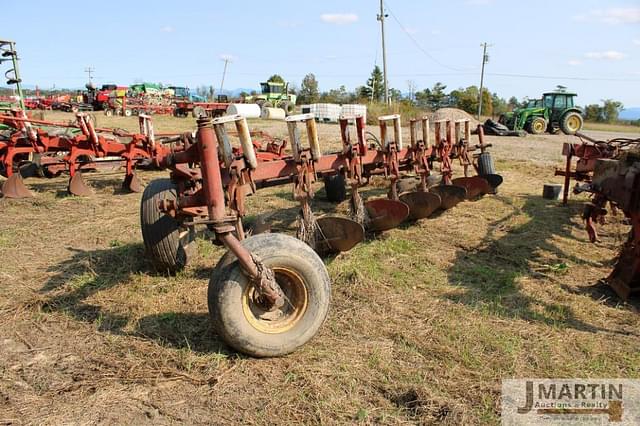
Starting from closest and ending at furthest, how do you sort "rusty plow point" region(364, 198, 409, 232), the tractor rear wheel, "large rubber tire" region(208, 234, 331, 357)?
"large rubber tire" region(208, 234, 331, 357)
"rusty plow point" region(364, 198, 409, 232)
the tractor rear wheel

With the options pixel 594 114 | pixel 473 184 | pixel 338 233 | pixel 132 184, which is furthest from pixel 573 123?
pixel 594 114

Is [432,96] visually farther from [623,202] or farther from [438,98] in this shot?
[623,202]

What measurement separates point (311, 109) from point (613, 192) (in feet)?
80.4

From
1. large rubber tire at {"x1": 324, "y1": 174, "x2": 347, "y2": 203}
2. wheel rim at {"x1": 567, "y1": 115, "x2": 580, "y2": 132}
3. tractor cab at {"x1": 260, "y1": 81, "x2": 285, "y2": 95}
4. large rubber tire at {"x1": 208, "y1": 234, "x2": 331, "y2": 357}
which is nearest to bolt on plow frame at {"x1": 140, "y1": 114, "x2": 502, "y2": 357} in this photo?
large rubber tire at {"x1": 208, "y1": 234, "x2": 331, "y2": 357}

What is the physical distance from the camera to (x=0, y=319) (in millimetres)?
3416

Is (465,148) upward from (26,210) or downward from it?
upward

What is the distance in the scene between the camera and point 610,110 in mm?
47125

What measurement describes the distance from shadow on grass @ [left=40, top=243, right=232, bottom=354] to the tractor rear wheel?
20.1 metres

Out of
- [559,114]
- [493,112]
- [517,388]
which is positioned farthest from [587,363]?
[493,112]

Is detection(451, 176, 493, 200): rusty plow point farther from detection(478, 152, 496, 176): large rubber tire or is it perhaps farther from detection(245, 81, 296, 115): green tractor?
detection(245, 81, 296, 115): green tractor

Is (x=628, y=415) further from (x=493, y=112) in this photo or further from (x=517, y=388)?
(x=493, y=112)

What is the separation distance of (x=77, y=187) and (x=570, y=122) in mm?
21223

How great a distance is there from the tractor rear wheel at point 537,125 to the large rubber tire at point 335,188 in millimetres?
17054

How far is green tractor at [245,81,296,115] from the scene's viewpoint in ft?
99.0
